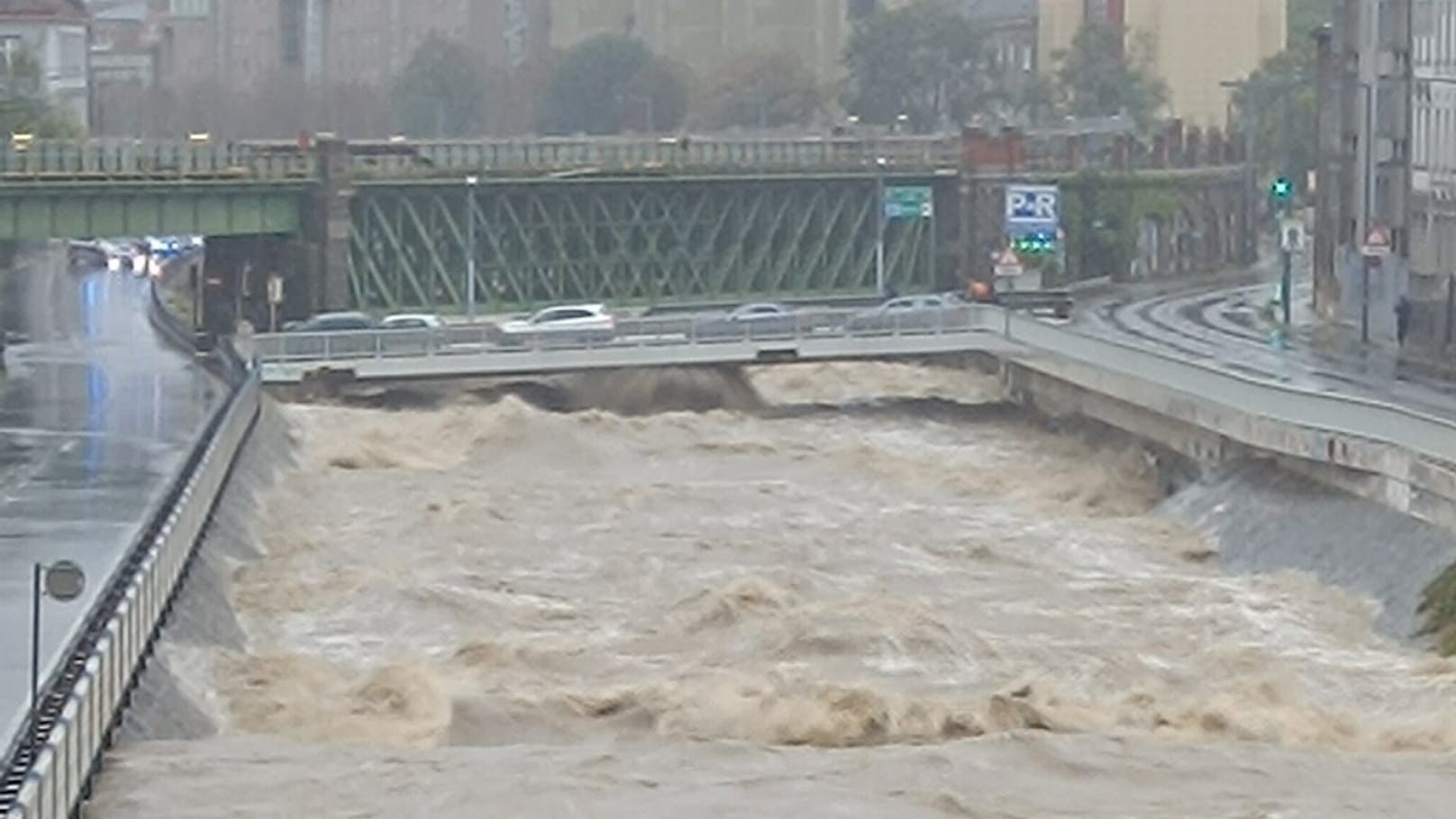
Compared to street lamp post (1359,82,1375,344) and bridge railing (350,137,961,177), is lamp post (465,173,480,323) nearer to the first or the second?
bridge railing (350,137,961,177)

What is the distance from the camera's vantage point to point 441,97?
598 feet

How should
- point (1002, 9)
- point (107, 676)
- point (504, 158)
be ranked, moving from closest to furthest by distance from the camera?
point (107, 676) → point (504, 158) → point (1002, 9)

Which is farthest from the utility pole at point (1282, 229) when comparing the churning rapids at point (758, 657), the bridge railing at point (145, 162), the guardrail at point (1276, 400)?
the churning rapids at point (758, 657)

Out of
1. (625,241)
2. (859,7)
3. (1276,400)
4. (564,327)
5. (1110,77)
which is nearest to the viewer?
(1276,400)

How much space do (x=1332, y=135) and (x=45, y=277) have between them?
52083 millimetres

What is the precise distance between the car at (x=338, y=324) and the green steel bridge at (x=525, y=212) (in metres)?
4.72

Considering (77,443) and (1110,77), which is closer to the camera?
(77,443)

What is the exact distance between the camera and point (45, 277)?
137m

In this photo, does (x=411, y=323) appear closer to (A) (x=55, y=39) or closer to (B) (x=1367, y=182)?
(B) (x=1367, y=182)

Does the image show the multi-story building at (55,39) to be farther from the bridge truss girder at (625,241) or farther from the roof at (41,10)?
the bridge truss girder at (625,241)

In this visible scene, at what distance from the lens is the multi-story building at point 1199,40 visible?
160 m

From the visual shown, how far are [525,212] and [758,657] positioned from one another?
5904 centimetres

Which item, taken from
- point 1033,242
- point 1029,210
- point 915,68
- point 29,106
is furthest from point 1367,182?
point 915,68

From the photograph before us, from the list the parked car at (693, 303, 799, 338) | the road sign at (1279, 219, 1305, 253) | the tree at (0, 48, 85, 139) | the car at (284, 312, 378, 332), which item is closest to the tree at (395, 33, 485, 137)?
the tree at (0, 48, 85, 139)
